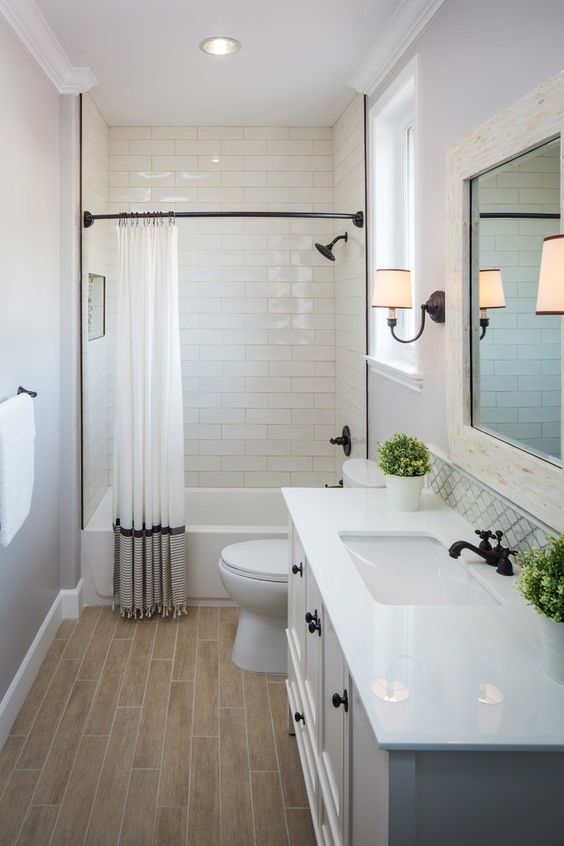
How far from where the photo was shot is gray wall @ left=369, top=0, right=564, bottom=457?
1.84m

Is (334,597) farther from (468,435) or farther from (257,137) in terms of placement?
(257,137)

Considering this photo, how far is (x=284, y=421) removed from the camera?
187 inches

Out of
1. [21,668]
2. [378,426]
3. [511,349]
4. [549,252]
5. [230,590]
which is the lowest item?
[21,668]

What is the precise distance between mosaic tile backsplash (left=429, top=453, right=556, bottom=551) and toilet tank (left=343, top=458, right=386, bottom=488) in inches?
10.9

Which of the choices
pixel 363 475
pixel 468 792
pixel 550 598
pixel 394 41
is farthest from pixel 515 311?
pixel 394 41

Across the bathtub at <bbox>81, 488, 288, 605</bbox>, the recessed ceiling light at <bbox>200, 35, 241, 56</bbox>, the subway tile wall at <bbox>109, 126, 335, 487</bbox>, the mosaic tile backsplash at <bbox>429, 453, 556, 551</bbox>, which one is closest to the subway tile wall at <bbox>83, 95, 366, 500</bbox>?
the subway tile wall at <bbox>109, 126, 335, 487</bbox>

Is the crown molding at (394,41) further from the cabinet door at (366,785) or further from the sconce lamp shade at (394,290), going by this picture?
the cabinet door at (366,785)

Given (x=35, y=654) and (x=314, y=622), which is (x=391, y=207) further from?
(x=35, y=654)

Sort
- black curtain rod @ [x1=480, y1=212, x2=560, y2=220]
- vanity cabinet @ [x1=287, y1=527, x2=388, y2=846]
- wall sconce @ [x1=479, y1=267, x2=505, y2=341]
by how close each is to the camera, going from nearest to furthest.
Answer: vanity cabinet @ [x1=287, y1=527, x2=388, y2=846] < black curtain rod @ [x1=480, y1=212, x2=560, y2=220] < wall sconce @ [x1=479, y1=267, x2=505, y2=341]

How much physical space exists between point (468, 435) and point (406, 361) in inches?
44.9

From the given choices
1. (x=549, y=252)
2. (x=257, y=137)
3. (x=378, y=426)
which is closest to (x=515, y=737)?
(x=549, y=252)

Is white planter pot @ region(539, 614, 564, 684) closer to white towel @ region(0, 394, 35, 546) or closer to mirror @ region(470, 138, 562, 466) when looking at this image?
mirror @ region(470, 138, 562, 466)

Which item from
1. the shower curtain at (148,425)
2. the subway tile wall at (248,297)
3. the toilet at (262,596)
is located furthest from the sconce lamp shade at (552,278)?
the subway tile wall at (248,297)

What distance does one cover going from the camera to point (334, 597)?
1706mm
